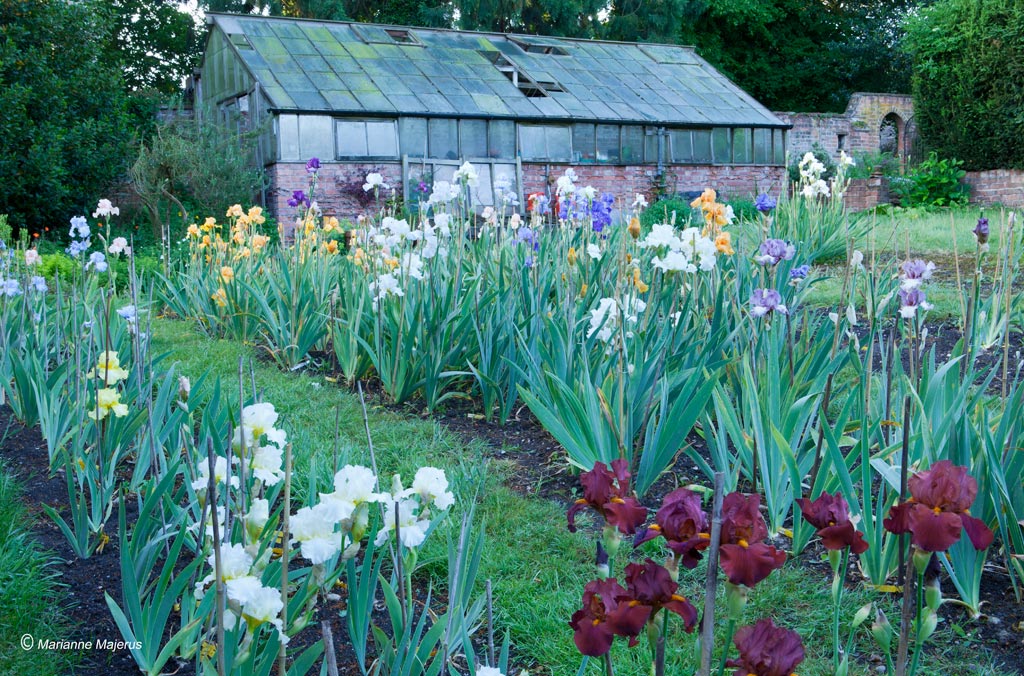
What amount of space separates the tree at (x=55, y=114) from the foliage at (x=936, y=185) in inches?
495

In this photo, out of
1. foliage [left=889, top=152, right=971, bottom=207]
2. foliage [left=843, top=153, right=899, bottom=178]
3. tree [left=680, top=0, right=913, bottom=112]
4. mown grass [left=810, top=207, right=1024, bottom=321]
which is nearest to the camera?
mown grass [left=810, top=207, right=1024, bottom=321]

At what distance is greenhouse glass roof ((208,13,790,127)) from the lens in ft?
48.0

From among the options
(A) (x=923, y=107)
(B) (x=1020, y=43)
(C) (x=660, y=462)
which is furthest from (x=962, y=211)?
(C) (x=660, y=462)

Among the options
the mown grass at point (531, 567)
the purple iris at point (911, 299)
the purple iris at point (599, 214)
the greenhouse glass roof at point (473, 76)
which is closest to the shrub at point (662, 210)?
the greenhouse glass roof at point (473, 76)

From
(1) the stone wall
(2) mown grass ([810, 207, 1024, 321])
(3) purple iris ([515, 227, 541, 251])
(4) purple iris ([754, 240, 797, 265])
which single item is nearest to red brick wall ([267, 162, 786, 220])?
(1) the stone wall

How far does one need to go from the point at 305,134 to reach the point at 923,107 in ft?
34.0

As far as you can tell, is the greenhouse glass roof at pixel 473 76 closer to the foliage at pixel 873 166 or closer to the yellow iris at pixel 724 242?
the foliage at pixel 873 166

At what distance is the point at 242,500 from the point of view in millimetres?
1235

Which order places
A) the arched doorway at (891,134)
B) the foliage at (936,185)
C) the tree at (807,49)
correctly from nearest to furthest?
the foliage at (936,185) < the arched doorway at (891,134) < the tree at (807,49)

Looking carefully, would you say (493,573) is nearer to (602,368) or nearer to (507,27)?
(602,368)

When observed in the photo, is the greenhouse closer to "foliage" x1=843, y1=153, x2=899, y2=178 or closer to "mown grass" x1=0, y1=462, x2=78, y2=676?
"foliage" x1=843, y1=153, x2=899, y2=178

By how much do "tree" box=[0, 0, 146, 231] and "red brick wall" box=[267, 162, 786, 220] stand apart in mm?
2515

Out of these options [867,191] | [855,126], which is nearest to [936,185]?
[867,191]

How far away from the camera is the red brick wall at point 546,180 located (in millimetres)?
14148
